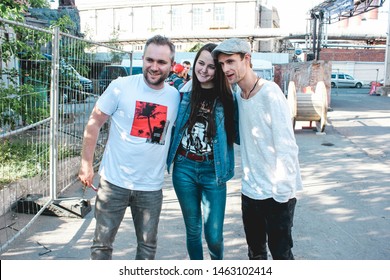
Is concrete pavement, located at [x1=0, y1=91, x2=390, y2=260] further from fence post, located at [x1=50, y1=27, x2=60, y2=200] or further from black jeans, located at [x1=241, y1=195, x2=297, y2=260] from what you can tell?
black jeans, located at [x1=241, y1=195, x2=297, y2=260]

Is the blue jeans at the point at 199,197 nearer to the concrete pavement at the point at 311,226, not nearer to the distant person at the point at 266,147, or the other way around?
the distant person at the point at 266,147

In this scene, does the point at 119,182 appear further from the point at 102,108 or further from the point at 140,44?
Answer: the point at 140,44

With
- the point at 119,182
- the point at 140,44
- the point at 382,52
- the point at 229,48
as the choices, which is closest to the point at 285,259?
the point at 119,182

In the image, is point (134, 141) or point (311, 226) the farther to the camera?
point (311, 226)

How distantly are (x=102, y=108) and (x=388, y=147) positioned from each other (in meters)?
8.54

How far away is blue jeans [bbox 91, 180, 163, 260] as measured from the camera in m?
2.81

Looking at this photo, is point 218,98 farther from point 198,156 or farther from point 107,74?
point 107,74

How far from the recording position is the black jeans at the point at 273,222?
8.70ft

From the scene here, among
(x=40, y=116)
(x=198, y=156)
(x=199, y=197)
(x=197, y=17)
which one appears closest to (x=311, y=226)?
(x=199, y=197)

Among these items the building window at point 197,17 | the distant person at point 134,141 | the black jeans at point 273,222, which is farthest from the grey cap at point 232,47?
the building window at point 197,17

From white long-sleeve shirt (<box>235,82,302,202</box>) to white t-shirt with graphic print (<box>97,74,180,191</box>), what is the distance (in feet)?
1.83

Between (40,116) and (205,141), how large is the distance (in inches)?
124

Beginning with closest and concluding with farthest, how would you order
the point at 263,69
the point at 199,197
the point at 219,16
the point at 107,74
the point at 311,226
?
the point at 199,197 < the point at 311,226 < the point at 107,74 < the point at 263,69 < the point at 219,16

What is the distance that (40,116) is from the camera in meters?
5.26
